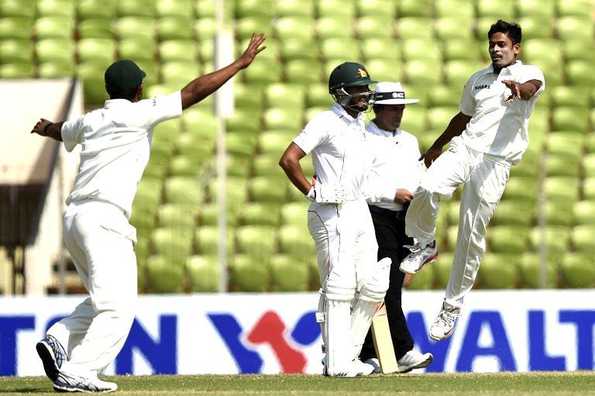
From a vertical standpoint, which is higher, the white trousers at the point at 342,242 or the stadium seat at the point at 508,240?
the white trousers at the point at 342,242

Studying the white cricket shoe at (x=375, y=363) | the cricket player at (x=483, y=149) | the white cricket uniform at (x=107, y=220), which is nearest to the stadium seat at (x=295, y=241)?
the white cricket shoe at (x=375, y=363)

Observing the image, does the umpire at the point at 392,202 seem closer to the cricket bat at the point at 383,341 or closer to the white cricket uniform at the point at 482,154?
the cricket bat at the point at 383,341

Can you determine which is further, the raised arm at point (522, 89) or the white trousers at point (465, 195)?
the white trousers at point (465, 195)

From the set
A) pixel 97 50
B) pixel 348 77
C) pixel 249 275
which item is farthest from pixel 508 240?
pixel 348 77

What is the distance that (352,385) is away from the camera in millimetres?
7797

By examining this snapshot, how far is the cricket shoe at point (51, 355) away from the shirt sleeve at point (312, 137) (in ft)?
5.29

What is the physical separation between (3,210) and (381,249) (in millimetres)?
5753

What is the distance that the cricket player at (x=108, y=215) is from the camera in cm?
746

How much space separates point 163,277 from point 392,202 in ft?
18.2

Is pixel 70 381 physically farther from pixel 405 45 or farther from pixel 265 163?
pixel 405 45

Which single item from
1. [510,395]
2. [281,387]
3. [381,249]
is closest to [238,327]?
[381,249]

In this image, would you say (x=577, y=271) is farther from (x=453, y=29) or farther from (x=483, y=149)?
(x=483, y=149)

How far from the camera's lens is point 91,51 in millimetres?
16312

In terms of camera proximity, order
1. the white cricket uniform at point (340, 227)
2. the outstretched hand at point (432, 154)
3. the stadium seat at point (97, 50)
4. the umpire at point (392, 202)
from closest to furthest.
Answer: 1. the white cricket uniform at point (340, 227)
2. the outstretched hand at point (432, 154)
3. the umpire at point (392, 202)
4. the stadium seat at point (97, 50)
